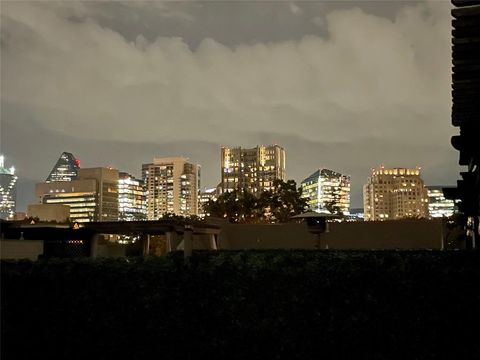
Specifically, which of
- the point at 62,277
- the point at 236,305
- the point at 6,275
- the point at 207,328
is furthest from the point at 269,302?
the point at 6,275

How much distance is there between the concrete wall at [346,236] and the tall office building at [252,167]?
145905 millimetres

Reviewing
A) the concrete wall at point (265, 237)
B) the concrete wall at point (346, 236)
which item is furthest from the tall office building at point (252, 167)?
the concrete wall at point (346, 236)

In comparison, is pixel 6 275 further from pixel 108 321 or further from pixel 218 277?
pixel 218 277

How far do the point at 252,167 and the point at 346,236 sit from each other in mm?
150659

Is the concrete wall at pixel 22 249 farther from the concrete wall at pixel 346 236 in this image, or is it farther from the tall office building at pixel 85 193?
the tall office building at pixel 85 193

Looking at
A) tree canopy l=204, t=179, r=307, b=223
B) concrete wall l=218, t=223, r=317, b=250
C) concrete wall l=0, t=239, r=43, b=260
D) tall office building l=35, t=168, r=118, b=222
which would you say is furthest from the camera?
tall office building l=35, t=168, r=118, b=222

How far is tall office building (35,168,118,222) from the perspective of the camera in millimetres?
165500

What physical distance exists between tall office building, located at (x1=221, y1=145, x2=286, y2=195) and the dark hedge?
163 meters

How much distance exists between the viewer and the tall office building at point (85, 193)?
16550cm

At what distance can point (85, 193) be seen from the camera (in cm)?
16450

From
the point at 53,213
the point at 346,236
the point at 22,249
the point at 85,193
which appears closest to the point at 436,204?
the point at 85,193

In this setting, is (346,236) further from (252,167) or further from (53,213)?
(252,167)

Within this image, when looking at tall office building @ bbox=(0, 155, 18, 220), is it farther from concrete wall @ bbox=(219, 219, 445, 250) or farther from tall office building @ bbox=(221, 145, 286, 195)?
tall office building @ bbox=(221, 145, 286, 195)

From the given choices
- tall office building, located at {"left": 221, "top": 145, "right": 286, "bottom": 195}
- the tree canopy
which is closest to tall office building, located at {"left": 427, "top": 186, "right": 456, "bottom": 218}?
tall office building, located at {"left": 221, "top": 145, "right": 286, "bottom": 195}
